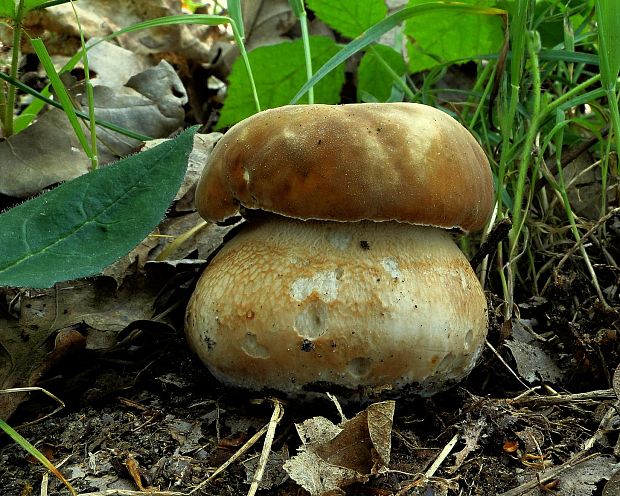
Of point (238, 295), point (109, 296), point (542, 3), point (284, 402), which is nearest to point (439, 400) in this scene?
point (284, 402)

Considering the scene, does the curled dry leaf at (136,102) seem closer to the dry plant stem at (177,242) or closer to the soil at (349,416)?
the dry plant stem at (177,242)

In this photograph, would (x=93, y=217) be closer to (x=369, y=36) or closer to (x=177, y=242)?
(x=177, y=242)

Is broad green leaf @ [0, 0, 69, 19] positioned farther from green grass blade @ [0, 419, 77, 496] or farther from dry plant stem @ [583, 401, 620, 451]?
dry plant stem @ [583, 401, 620, 451]

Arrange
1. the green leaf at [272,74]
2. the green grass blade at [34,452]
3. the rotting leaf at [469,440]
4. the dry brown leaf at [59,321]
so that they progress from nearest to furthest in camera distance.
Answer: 1. the green grass blade at [34,452]
2. the rotting leaf at [469,440]
3. the dry brown leaf at [59,321]
4. the green leaf at [272,74]

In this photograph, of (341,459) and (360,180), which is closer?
(341,459)

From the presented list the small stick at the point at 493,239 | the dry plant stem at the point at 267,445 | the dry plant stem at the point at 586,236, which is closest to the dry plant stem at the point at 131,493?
the dry plant stem at the point at 267,445

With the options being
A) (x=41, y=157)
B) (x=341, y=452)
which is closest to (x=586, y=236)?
(x=341, y=452)

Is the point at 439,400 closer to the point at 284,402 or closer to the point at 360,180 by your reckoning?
the point at 284,402
